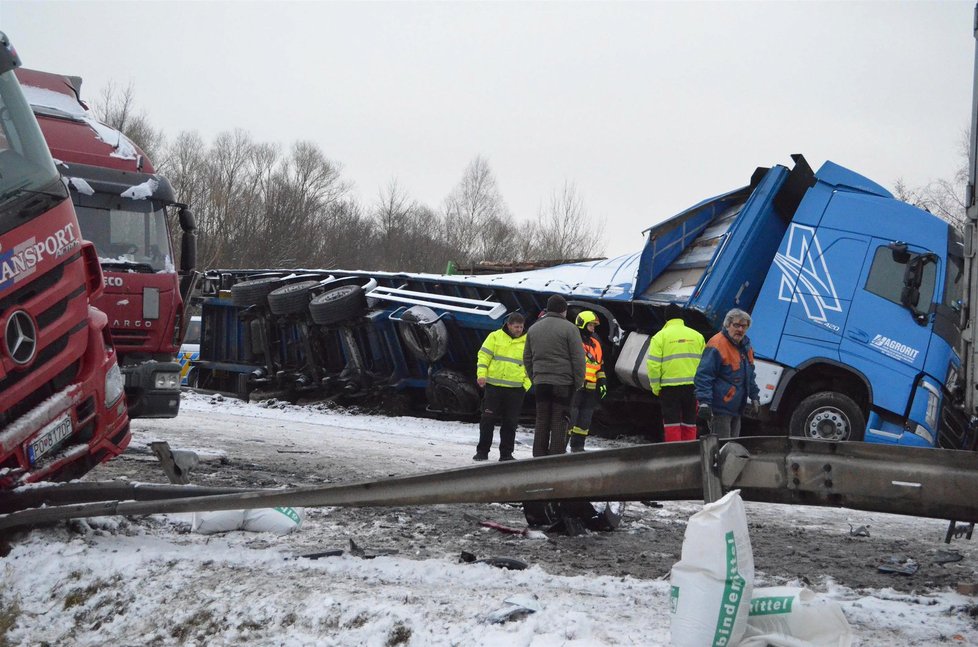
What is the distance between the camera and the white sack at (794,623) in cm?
334

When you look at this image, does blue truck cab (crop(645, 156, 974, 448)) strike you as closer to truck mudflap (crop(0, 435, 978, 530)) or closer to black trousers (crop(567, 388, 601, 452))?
black trousers (crop(567, 388, 601, 452))

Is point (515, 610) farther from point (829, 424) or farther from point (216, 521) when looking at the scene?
point (829, 424)

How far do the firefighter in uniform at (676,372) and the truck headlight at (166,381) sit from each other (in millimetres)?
4299

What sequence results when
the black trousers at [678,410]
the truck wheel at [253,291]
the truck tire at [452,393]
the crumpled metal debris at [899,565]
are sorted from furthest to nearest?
the truck wheel at [253,291] → the truck tire at [452,393] → the black trousers at [678,410] → the crumpled metal debris at [899,565]

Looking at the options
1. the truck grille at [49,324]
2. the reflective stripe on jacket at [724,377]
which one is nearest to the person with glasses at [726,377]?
the reflective stripe on jacket at [724,377]

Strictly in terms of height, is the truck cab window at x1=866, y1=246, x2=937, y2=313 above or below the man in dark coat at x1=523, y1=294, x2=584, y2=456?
above

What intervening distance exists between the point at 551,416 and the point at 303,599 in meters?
3.66

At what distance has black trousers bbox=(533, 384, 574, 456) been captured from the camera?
742 cm

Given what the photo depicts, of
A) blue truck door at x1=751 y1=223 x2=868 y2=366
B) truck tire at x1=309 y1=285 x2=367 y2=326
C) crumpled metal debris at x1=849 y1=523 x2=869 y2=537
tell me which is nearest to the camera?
crumpled metal debris at x1=849 y1=523 x2=869 y2=537

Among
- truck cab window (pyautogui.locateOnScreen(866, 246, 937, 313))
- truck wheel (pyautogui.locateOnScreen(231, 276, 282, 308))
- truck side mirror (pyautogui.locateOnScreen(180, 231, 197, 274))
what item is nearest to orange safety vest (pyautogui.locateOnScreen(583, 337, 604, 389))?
truck cab window (pyautogui.locateOnScreen(866, 246, 937, 313))

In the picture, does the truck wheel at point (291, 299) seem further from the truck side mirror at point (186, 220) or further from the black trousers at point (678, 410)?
the black trousers at point (678, 410)

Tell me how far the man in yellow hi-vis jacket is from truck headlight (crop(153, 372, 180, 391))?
111 inches

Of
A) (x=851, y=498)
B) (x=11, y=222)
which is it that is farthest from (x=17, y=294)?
(x=851, y=498)

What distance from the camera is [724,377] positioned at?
286 inches
